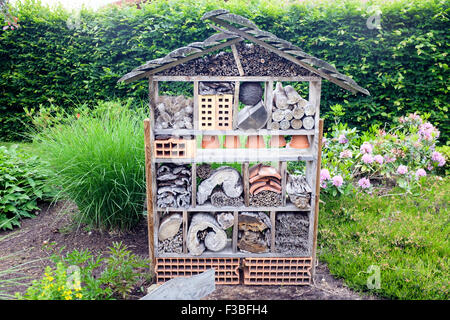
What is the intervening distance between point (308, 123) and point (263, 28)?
13.2ft

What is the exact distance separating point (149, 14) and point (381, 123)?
4.47 metres

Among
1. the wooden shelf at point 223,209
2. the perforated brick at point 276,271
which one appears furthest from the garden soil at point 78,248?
the wooden shelf at point 223,209

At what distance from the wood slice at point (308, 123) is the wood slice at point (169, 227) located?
1268mm

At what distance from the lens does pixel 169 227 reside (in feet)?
9.77

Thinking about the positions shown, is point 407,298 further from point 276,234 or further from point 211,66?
point 211,66

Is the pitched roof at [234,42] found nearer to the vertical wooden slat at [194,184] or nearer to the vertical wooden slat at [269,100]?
the vertical wooden slat at [269,100]

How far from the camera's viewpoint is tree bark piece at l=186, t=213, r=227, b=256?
9.71 ft

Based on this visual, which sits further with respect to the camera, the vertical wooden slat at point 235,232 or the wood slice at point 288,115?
the vertical wooden slat at point 235,232

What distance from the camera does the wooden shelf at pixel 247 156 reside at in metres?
2.88

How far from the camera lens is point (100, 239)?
144 inches

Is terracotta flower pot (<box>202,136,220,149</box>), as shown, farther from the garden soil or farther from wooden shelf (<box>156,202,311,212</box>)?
the garden soil

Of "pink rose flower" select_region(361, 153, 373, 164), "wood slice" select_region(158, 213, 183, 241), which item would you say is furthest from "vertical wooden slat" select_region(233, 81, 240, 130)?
"pink rose flower" select_region(361, 153, 373, 164)

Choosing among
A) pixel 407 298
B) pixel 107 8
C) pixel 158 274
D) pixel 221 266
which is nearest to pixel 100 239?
pixel 158 274
